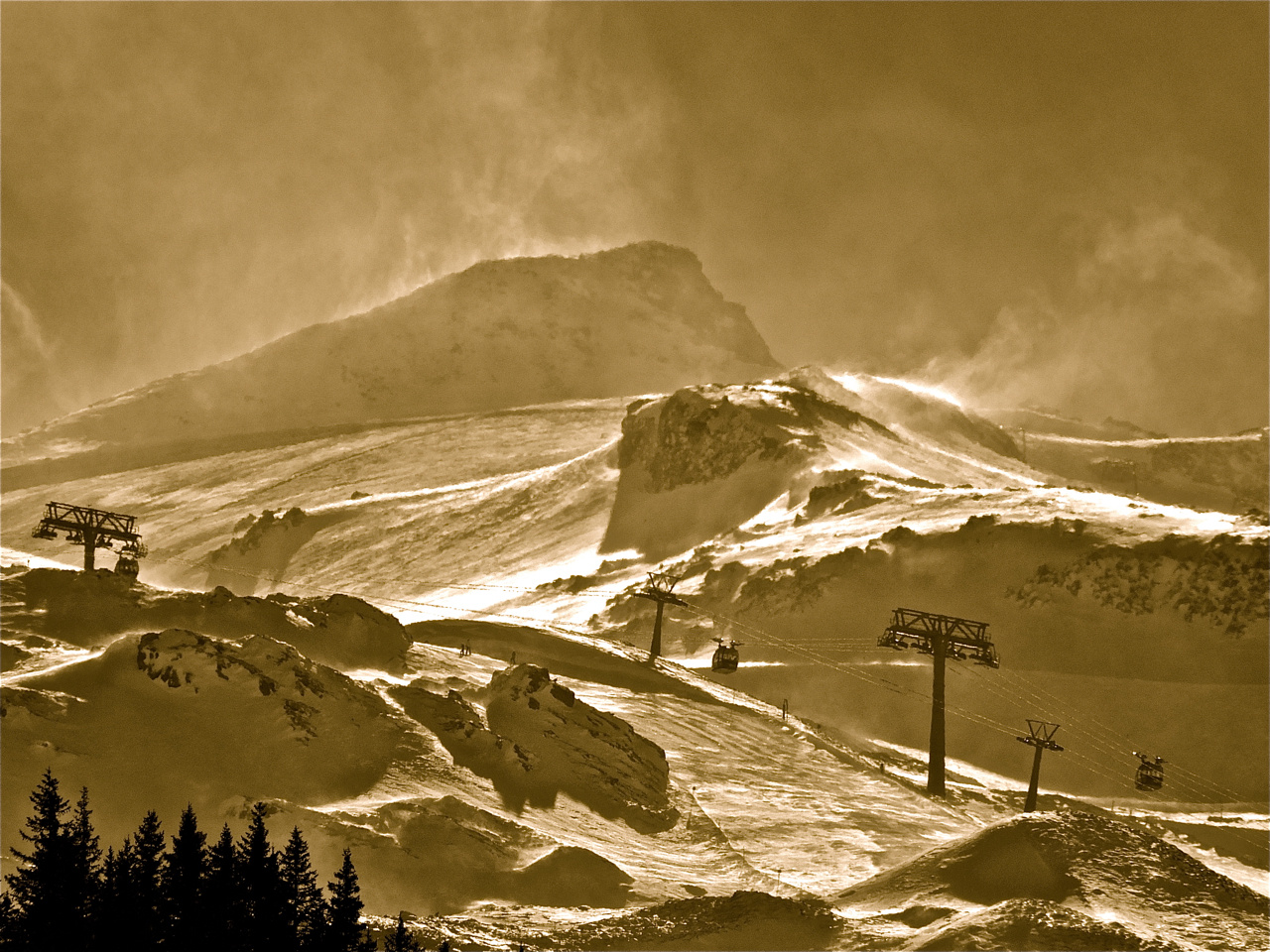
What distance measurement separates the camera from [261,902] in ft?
70.9

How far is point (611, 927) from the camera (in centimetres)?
3156

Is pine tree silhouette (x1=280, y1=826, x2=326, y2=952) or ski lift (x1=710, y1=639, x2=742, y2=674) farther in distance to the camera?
ski lift (x1=710, y1=639, x2=742, y2=674)

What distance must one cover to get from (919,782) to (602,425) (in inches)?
4861

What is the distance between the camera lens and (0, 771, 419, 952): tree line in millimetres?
20828

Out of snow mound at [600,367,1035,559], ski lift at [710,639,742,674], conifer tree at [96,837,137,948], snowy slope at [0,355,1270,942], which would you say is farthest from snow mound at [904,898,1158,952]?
snow mound at [600,367,1035,559]

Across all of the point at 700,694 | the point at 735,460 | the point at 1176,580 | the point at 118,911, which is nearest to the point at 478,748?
the point at 700,694

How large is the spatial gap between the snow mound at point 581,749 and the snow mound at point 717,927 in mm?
9837

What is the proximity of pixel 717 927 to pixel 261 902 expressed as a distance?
1224 centimetres

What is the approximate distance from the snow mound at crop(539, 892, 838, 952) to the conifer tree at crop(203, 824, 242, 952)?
10.1 meters

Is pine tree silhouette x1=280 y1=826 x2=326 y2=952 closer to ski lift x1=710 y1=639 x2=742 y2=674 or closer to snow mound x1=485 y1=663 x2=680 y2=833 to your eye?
snow mound x1=485 y1=663 x2=680 y2=833

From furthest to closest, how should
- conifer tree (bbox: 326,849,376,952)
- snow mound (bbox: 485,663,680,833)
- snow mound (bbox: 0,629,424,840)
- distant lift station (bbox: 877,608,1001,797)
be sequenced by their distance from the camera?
distant lift station (bbox: 877,608,1001,797) < snow mound (bbox: 485,663,680,833) < snow mound (bbox: 0,629,424,840) < conifer tree (bbox: 326,849,376,952)

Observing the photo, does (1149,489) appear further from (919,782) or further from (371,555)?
(919,782)

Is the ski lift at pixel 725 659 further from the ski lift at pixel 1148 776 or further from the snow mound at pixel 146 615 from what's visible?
the snow mound at pixel 146 615

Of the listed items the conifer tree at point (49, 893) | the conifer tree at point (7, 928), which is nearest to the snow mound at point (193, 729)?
the conifer tree at point (49, 893)
